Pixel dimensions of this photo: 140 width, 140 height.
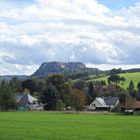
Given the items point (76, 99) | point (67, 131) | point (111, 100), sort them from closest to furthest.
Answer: point (67, 131) → point (76, 99) → point (111, 100)

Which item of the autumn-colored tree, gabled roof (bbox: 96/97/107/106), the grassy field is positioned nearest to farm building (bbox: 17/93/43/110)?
gabled roof (bbox: 96/97/107/106)

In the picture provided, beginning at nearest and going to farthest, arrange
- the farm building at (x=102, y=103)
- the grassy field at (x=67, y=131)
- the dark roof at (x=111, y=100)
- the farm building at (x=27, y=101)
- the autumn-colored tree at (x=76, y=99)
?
the grassy field at (x=67, y=131), the autumn-colored tree at (x=76, y=99), the dark roof at (x=111, y=100), the farm building at (x=102, y=103), the farm building at (x=27, y=101)

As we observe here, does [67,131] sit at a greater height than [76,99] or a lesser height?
lesser

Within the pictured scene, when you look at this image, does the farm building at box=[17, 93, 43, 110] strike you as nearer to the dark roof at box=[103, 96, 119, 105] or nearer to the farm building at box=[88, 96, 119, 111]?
the farm building at box=[88, 96, 119, 111]

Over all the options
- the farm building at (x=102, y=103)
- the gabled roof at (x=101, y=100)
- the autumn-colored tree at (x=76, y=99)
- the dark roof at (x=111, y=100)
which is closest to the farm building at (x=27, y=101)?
the farm building at (x=102, y=103)

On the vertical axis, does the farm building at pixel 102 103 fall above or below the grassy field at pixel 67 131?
above

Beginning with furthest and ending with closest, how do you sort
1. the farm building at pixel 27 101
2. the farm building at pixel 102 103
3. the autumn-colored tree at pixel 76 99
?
the farm building at pixel 27 101 < the farm building at pixel 102 103 < the autumn-colored tree at pixel 76 99

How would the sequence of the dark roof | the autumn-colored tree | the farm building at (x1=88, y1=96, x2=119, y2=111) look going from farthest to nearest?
the farm building at (x1=88, y1=96, x2=119, y2=111) → the dark roof → the autumn-colored tree

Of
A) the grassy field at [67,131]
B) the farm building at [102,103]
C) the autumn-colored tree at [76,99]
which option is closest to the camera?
the grassy field at [67,131]

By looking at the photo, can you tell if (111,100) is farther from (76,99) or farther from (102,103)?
(76,99)

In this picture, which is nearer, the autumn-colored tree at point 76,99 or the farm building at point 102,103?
the autumn-colored tree at point 76,99

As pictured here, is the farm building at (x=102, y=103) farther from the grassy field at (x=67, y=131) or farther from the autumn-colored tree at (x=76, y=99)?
the grassy field at (x=67, y=131)

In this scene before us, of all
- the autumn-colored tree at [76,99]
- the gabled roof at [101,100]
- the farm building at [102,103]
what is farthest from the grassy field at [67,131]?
the gabled roof at [101,100]

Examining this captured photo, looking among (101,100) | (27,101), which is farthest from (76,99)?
(27,101)
